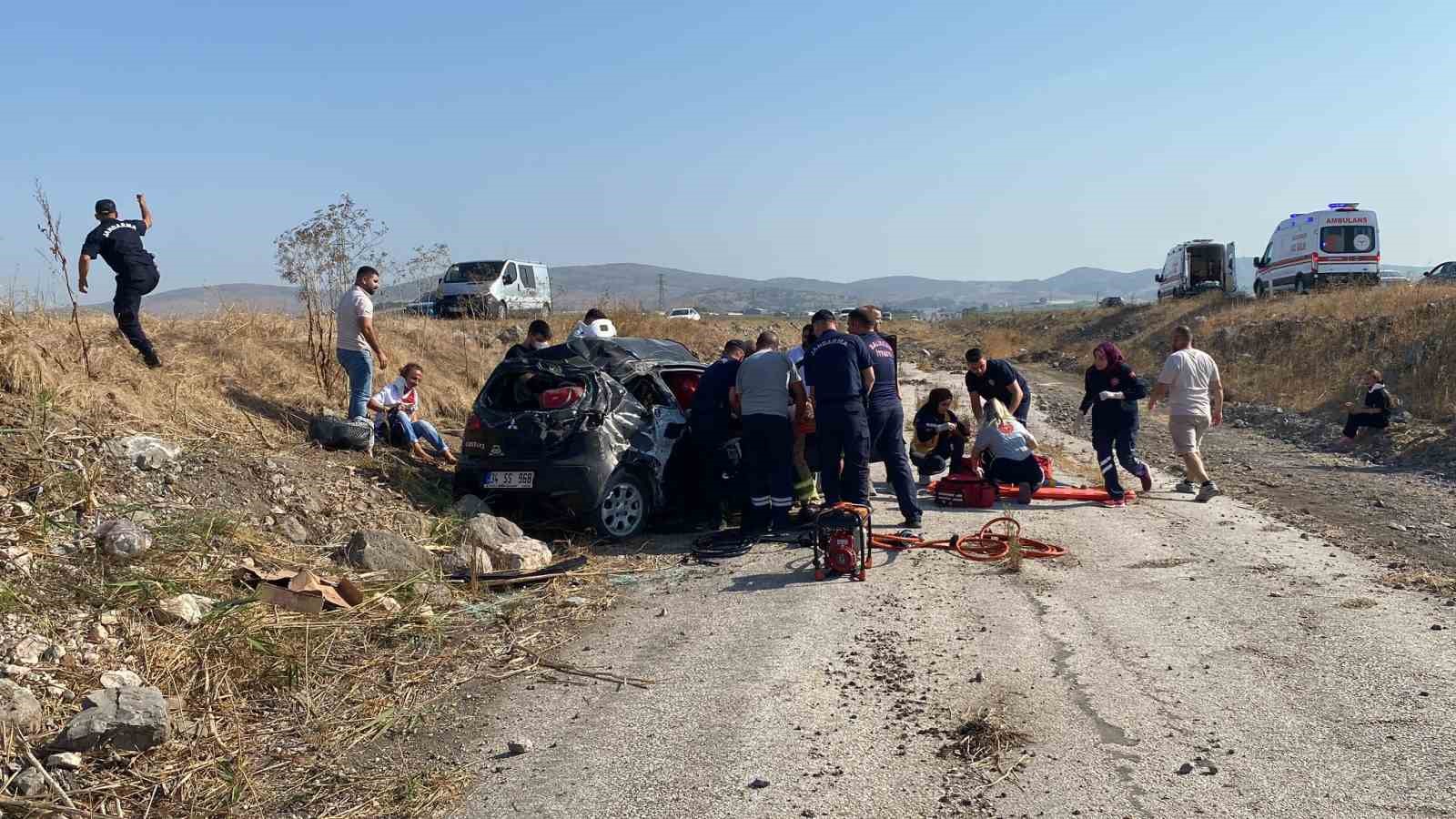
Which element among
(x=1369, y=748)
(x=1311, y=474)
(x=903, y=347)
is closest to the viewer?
(x=1369, y=748)

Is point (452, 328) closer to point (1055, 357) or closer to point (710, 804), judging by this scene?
point (710, 804)

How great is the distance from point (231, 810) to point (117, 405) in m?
6.12

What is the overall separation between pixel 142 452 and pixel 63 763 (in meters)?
4.12

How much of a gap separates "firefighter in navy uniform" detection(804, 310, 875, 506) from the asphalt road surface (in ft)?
3.46

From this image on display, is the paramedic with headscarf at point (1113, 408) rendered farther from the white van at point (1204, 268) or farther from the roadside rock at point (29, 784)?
the white van at point (1204, 268)

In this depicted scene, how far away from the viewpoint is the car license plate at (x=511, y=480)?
27.9ft

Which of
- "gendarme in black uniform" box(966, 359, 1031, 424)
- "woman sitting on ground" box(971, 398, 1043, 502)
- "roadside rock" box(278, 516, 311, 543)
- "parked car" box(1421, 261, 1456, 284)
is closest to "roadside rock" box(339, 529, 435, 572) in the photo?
"roadside rock" box(278, 516, 311, 543)

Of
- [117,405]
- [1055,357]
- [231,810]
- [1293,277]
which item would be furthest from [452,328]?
[1293,277]

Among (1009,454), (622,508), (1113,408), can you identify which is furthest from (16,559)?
(1113,408)

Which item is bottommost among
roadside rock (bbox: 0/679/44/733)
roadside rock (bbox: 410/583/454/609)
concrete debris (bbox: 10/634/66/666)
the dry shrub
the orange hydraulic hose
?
the orange hydraulic hose

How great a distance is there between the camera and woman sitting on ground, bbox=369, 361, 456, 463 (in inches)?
418

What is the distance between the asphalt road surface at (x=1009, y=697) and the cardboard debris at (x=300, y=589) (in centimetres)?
145

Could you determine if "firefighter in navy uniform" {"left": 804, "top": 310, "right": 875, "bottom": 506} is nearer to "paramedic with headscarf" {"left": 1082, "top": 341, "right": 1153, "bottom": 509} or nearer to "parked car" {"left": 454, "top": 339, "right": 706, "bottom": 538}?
"parked car" {"left": 454, "top": 339, "right": 706, "bottom": 538}

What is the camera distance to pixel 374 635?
6.07m
